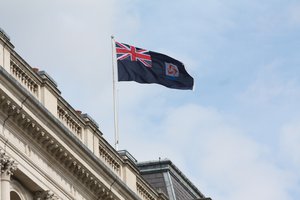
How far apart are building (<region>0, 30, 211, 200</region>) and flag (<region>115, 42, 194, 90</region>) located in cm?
745

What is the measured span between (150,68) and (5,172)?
59.5ft

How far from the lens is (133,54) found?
66312 mm

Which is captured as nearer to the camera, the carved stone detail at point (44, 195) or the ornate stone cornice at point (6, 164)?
the ornate stone cornice at point (6, 164)

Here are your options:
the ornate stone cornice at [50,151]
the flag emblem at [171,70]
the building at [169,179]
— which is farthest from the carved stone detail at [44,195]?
the building at [169,179]

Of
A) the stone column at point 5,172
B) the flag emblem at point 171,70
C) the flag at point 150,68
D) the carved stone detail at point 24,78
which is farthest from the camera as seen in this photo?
the flag emblem at point 171,70

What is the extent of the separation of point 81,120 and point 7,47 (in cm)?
629

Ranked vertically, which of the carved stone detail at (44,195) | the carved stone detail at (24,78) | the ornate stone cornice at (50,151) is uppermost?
the carved stone detail at (24,78)

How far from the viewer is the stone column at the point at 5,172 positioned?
49812 millimetres

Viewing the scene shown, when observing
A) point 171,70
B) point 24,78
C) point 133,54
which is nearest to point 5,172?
point 24,78

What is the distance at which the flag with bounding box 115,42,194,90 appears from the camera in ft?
216

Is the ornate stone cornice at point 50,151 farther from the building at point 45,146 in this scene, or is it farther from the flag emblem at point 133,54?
the flag emblem at point 133,54

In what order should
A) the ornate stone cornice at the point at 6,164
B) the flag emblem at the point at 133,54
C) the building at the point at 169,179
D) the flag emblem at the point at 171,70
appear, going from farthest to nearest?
the building at the point at 169,179 < the flag emblem at the point at 171,70 < the flag emblem at the point at 133,54 < the ornate stone cornice at the point at 6,164

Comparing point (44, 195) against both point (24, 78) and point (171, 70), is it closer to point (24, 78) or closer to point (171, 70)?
Result: point (24, 78)

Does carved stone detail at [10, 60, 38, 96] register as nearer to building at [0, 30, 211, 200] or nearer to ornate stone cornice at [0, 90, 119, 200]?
building at [0, 30, 211, 200]
